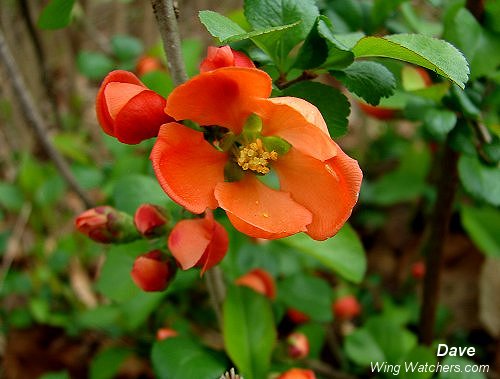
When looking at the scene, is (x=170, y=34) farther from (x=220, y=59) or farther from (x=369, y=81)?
(x=369, y=81)

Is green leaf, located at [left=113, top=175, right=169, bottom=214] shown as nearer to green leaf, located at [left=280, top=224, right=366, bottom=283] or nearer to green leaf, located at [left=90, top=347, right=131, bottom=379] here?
green leaf, located at [left=280, top=224, right=366, bottom=283]

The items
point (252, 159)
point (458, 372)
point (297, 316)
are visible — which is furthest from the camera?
point (297, 316)

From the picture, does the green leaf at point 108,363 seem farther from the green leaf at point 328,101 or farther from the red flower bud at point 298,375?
the green leaf at point 328,101

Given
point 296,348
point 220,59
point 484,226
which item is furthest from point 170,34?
point 484,226

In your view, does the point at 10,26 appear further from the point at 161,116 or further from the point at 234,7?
the point at 161,116

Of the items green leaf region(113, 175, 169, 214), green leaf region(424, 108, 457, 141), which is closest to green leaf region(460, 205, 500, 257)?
green leaf region(424, 108, 457, 141)

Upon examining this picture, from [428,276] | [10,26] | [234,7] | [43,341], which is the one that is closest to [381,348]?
[428,276]
